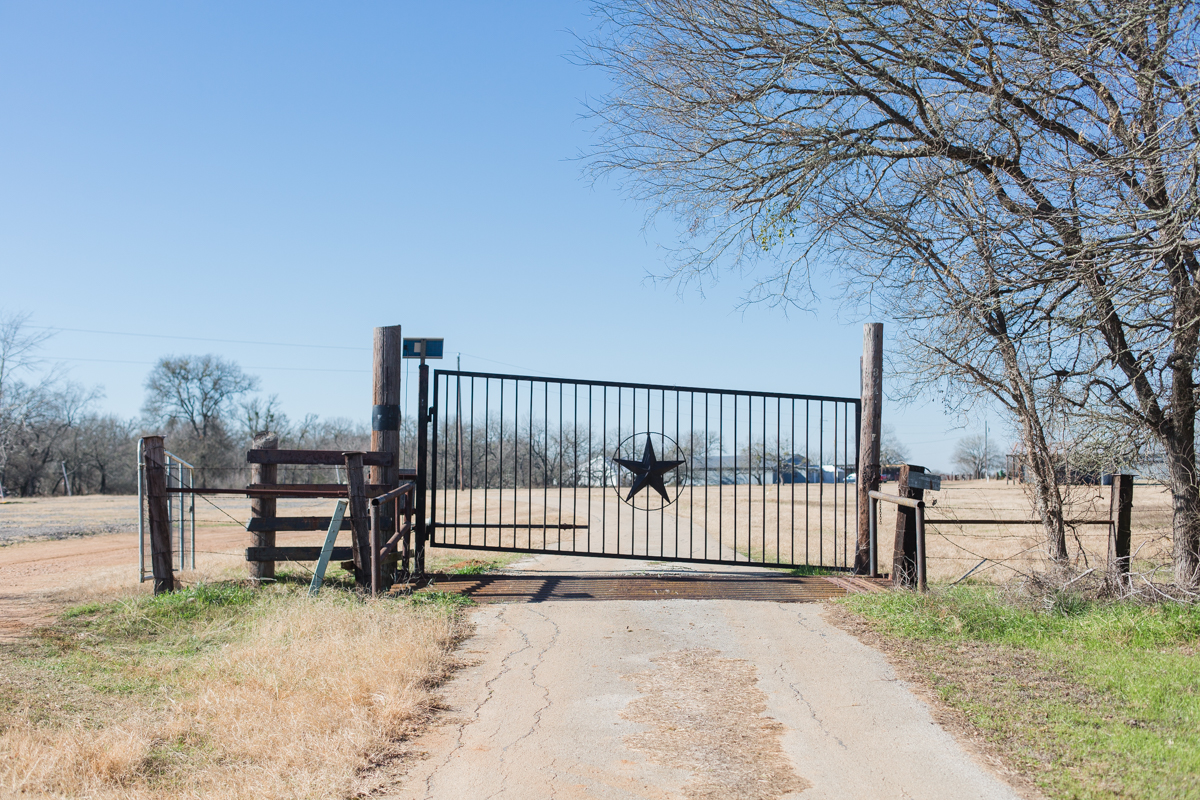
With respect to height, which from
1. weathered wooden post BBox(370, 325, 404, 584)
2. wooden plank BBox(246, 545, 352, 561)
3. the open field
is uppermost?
weathered wooden post BBox(370, 325, 404, 584)

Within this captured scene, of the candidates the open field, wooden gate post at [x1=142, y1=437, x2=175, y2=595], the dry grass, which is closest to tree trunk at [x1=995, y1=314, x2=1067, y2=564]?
the dry grass

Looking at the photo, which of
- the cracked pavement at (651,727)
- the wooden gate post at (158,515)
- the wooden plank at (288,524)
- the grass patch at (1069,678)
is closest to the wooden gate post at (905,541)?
the grass patch at (1069,678)

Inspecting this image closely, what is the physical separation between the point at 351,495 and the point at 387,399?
154cm

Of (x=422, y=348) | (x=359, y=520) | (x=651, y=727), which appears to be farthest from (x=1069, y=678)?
(x=422, y=348)

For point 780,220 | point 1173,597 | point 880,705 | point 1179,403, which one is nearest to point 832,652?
point 880,705

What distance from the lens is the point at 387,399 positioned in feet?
32.3

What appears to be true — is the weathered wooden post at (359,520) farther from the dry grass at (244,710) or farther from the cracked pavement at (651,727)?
the cracked pavement at (651,727)

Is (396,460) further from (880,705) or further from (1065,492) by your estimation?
(1065,492)

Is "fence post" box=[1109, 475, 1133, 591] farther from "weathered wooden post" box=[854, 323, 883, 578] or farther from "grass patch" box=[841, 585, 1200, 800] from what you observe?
"weathered wooden post" box=[854, 323, 883, 578]

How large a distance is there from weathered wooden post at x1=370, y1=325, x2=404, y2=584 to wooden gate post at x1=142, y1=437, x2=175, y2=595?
2.19 meters

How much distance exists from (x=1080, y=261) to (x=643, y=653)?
194 inches

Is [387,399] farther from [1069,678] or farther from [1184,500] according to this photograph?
[1184,500]

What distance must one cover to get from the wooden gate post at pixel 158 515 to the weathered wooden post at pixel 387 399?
2.19 metres

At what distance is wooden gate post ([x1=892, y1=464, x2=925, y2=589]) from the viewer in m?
8.96
